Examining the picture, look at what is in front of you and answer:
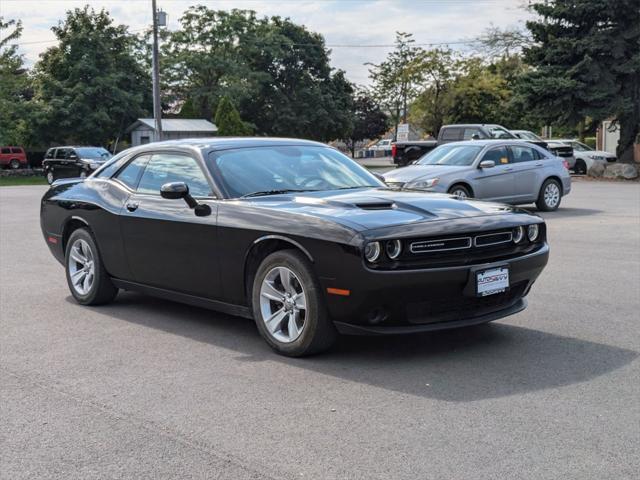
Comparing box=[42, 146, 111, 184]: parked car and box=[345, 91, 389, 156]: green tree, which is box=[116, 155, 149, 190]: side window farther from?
box=[345, 91, 389, 156]: green tree

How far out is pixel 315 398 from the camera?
15.5 feet

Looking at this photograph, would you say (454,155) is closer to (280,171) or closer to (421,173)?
(421,173)

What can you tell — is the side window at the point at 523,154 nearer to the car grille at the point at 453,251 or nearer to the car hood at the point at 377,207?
the car hood at the point at 377,207

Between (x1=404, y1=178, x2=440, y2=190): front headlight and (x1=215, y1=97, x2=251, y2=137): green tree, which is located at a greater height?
(x1=215, y1=97, x2=251, y2=137): green tree

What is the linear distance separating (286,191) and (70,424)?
103 inches

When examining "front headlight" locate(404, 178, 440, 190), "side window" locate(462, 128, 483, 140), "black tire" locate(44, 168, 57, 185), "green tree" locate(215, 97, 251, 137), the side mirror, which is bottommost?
"black tire" locate(44, 168, 57, 185)

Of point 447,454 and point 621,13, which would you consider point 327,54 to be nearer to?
point 621,13

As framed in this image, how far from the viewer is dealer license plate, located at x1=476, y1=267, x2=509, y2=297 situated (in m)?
5.41

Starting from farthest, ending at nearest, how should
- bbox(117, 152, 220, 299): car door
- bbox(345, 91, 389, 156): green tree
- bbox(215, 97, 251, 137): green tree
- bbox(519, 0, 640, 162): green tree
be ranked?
bbox(345, 91, 389, 156): green tree, bbox(215, 97, 251, 137): green tree, bbox(519, 0, 640, 162): green tree, bbox(117, 152, 220, 299): car door

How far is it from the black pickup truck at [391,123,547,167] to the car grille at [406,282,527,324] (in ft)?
78.8

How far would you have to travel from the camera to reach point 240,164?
258 inches

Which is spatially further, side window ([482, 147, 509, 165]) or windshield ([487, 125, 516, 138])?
windshield ([487, 125, 516, 138])

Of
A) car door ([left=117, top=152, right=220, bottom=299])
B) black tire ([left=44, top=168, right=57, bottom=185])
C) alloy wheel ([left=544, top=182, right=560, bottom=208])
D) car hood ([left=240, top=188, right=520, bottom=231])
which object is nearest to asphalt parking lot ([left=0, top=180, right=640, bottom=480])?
car door ([left=117, top=152, right=220, bottom=299])

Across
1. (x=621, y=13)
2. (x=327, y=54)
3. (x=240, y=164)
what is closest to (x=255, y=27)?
(x=327, y=54)
